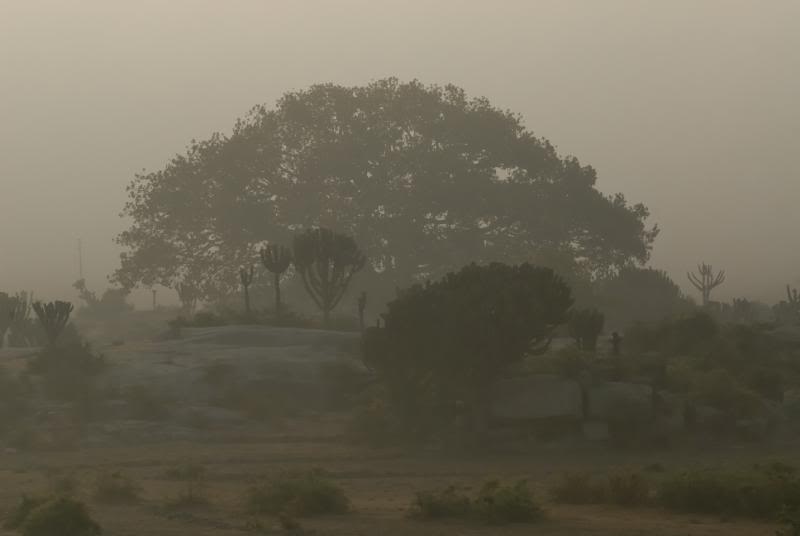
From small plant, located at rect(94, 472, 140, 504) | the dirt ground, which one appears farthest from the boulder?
small plant, located at rect(94, 472, 140, 504)

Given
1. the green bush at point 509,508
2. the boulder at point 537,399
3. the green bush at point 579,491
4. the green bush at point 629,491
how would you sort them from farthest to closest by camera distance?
the boulder at point 537,399
the green bush at point 579,491
the green bush at point 629,491
the green bush at point 509,508

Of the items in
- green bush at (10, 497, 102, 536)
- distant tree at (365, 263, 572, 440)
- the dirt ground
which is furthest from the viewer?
distant tree at (365, 263, 572, 440)

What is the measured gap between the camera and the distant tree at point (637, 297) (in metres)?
68.9

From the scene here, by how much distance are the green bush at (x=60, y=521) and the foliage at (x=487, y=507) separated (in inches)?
225

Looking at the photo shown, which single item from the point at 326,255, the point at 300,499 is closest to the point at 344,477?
the point at 300,499

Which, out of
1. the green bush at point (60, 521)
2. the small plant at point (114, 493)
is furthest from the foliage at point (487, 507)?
the small plant at point (114, 493)

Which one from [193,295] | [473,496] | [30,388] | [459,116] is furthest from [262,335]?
[459,116]

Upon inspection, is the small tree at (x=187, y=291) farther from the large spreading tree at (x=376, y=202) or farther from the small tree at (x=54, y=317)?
the small tree at (x=54, y=317)

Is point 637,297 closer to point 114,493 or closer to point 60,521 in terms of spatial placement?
point 114,493

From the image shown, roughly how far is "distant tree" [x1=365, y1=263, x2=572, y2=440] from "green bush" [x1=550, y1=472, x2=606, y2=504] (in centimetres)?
1066

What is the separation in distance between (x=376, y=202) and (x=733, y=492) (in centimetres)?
5617

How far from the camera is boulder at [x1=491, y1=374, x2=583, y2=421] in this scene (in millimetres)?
35062

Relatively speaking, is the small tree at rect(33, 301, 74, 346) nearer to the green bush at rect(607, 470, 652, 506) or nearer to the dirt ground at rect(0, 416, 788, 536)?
the dirt ground at rect(0, 416, 788, 536)

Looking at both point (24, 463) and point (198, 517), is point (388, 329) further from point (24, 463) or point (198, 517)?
point (198, 517)
